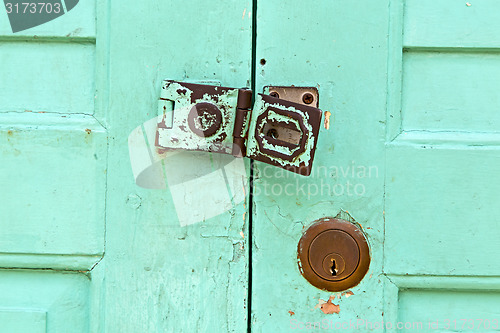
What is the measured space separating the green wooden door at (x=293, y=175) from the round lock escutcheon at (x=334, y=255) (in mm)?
15

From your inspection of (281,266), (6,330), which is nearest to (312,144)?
(281,266)

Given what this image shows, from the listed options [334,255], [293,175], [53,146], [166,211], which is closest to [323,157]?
[293,175]

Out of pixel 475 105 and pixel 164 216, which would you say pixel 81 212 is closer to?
pixel 164 216

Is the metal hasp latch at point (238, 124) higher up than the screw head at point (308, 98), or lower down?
lower down

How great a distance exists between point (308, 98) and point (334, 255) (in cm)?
25

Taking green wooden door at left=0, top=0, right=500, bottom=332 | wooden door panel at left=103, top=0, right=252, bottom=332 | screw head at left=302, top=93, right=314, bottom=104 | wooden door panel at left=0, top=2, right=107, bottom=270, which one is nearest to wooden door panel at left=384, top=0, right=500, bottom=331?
green wooden door at left=0, top=0, right=500, bottom=332

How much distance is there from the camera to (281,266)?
2.55 feet

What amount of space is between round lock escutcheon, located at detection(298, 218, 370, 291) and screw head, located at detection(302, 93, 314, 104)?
19 cm

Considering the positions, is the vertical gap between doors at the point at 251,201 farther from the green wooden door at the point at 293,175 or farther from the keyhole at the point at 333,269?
the keyhole at the point at 333,269

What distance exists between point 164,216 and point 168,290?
0.40 feet

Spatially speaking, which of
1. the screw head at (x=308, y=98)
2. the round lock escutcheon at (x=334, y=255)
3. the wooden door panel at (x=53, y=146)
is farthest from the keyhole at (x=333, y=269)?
the wooden door panel at (x=53, y=146)

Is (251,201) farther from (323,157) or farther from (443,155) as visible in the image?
(443,155)

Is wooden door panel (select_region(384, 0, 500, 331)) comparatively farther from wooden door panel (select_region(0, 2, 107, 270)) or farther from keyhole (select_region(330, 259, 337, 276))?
wooden door panel (select_region(0, 2, 107, 270))

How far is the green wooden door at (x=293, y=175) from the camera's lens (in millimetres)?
769
